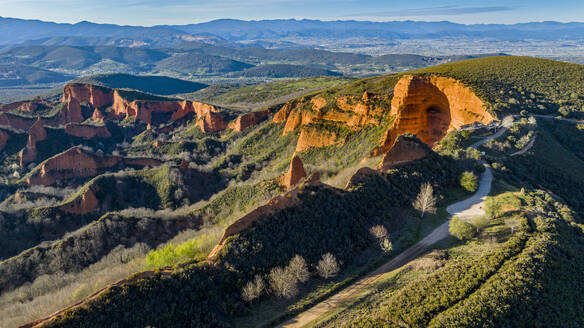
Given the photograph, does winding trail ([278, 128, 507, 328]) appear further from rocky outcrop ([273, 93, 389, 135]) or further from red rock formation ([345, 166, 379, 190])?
rocky outcrop ([273, 93, 389, 135])

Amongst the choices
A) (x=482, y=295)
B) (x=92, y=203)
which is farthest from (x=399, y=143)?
(x=92, y=203)

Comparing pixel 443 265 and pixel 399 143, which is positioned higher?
pixel 399 143

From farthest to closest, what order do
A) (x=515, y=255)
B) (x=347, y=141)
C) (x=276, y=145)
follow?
1. (x=276, y=145)
2. (x=347, y=141)
3. (x=515, y=255)

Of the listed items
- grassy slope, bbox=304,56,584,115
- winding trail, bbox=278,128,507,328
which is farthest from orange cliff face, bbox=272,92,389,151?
winding trail, bbox=278,128,507,328

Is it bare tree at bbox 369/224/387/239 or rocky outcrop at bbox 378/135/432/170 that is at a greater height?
rocky outcrop at bbox 378/135/432/170

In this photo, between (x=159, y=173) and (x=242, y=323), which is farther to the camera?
(x=159, y=173)

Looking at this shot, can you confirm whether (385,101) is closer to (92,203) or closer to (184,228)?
(184,228)

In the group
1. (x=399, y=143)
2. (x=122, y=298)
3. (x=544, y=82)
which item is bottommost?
(x=122, y=298)
